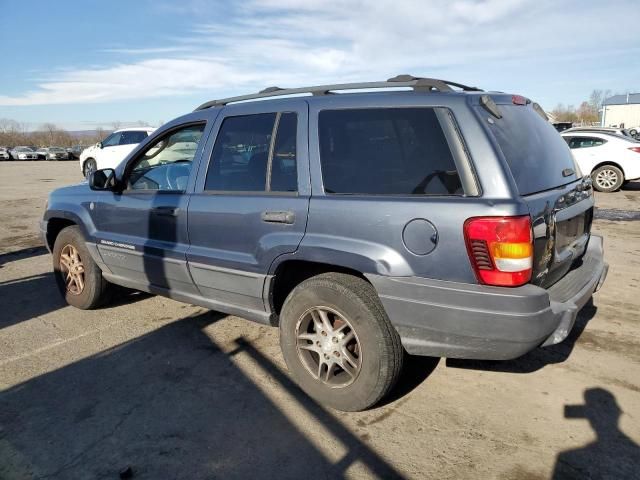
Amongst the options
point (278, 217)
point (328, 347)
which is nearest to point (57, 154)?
point (278, 217)

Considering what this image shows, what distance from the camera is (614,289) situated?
5090 mm

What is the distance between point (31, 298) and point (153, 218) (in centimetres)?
230

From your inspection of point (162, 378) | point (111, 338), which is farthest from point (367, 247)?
point (111, 338)

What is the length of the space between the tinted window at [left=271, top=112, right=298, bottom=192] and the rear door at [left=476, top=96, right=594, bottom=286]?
1.17 m

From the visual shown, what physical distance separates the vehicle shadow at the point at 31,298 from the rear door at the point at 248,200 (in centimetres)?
188

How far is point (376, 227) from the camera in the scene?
8.87 feet

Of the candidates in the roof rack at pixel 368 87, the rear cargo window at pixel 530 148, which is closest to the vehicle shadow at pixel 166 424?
the rear cargo window at pixel 530 148

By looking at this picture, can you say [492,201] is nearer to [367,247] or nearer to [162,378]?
[367,247]

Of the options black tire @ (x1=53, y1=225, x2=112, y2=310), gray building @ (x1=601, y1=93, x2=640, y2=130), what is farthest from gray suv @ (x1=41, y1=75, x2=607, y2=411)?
gray building @ (x1=601, y1=93, x2=640, y2=130)

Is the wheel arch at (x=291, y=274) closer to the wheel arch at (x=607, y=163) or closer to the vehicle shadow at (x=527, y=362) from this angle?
the vehicle shadow at (x=527, y=362)

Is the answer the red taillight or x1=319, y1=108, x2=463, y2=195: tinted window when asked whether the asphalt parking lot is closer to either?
the red taillight

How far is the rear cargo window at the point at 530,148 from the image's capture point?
2.66 metres

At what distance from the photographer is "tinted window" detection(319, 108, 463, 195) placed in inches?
104

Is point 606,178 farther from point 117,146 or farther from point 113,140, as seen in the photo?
point 113,140
